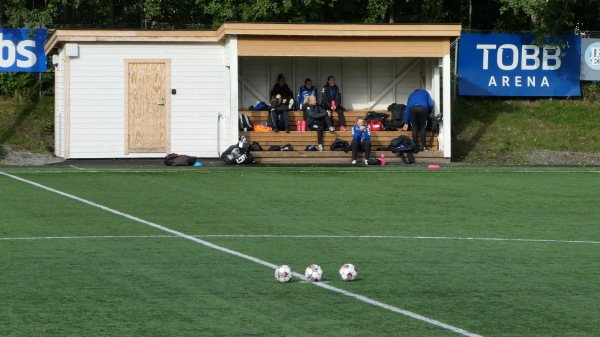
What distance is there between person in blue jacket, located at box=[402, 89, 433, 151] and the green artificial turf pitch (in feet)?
25.5

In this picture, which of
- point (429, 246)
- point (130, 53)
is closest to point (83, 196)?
point (429, 246)

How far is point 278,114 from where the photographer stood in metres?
31.9

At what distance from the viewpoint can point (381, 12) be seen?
123 feet

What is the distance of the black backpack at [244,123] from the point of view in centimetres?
3186

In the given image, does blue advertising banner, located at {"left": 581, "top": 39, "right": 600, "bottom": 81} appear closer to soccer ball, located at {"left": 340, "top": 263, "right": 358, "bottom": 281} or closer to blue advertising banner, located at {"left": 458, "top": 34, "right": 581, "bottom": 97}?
blue advertising banner, located at {"left": 458, "top": 34, "right": 581, "bottom": 97}

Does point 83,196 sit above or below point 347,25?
below

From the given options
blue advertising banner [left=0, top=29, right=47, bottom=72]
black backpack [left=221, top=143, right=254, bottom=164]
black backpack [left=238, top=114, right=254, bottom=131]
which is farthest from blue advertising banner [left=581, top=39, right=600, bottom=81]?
blue advertising banner [left=0, top=29, right=47, bottom=72]

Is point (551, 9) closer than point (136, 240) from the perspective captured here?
No

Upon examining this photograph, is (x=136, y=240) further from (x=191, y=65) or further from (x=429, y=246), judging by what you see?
(x=191, y=65)

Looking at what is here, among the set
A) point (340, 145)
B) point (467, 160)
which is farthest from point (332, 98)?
point (467, 160)

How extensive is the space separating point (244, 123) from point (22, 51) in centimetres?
806

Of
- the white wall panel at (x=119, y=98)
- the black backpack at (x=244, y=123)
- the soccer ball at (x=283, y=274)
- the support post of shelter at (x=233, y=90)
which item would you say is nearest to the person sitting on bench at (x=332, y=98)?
the black backpack at (x=244, y=123)

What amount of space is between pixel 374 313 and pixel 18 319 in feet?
8.59

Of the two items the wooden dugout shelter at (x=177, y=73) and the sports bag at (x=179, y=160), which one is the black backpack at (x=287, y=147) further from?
the sports bag at (x=179, y=160)
